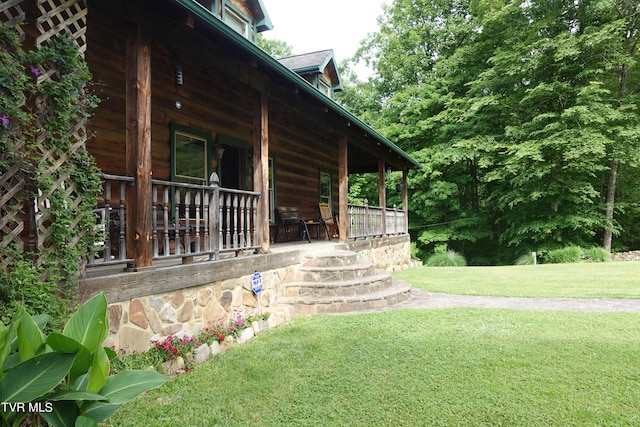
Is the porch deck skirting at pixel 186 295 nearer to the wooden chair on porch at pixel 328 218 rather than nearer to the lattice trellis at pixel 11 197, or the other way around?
the lattice trellis at pixel 11 197

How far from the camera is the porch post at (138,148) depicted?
140 inches

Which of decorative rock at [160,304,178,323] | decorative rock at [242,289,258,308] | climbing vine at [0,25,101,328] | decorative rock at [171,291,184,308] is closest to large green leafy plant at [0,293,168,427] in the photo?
climbing vine at [0,25,101,328]

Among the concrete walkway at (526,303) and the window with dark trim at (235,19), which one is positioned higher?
the window with dark trim at (235,19)

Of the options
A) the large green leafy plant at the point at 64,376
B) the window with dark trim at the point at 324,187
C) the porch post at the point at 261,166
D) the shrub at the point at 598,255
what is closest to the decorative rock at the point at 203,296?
the porch post at the point at 261,166

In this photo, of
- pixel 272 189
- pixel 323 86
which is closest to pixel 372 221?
pixel 272 189

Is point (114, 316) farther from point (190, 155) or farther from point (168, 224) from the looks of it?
point (190, 155)

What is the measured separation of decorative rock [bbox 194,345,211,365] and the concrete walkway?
3.06 meters

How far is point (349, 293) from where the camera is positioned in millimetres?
6125

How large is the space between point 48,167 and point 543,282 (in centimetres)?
893

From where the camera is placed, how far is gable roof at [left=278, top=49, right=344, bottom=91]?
11539 millimetres

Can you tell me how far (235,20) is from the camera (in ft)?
28.9

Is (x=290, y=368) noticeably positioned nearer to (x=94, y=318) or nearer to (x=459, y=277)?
(x=94, y=318)

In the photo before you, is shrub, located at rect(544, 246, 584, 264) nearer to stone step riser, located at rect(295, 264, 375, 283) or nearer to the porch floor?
the porch floor

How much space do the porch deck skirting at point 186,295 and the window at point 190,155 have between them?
2.03m
